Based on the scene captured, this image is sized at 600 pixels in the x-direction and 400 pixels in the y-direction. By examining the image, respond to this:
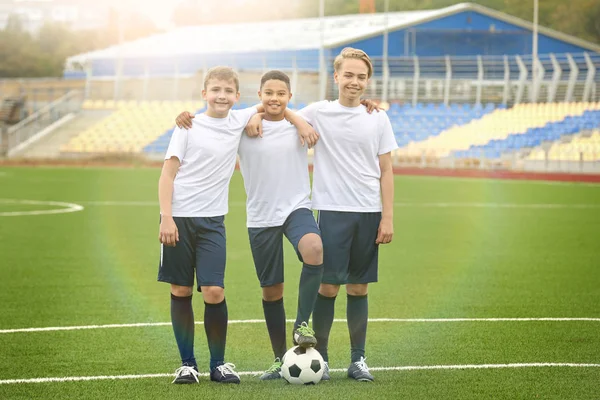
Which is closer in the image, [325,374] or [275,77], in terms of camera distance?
[325,374]

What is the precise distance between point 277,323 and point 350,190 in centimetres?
93

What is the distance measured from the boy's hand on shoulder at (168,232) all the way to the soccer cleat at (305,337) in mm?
897

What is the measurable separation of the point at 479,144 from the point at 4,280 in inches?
1160

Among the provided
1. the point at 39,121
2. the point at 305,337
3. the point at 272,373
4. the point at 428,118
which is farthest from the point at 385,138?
the point at 39,121

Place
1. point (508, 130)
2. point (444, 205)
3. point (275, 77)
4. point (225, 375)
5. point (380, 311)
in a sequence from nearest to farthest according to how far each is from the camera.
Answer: point (225, 375), point (275, 77), point (380, 311), point (444, 205), point (508, 130)

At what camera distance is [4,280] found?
10.6 meters

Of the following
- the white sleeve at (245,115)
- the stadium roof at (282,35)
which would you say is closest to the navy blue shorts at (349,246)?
the white sleeve at (245,115)

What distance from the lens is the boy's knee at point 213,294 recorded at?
608 cm

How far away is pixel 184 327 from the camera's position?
20.4ft

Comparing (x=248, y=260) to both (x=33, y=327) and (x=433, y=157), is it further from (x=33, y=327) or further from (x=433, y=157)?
(x=433, y=157)

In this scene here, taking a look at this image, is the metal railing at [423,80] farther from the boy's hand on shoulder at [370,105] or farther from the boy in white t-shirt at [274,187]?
the boy in white t-shirt at [274,187]

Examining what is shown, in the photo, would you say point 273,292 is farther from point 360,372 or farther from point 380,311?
point 380,311

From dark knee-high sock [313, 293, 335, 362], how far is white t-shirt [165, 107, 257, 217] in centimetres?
85

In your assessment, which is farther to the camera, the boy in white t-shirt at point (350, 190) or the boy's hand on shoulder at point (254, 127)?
the boy in white t-shirt at point (350, 190)
